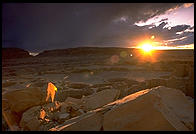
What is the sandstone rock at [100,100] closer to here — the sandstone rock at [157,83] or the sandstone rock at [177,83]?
the sandstone rock at [157,83]

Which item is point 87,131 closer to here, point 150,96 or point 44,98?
point 150,96

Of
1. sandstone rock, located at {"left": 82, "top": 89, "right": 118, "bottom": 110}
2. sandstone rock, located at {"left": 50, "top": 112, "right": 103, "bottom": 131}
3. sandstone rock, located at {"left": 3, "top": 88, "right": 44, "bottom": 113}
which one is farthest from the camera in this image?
sandstone rock, located at {"left": 82, "top": 89, "right": 118, "bottom": 110}

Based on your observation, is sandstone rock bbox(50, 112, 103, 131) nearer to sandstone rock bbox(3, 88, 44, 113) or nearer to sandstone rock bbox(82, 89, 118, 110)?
sandstone rock bbox(82, 89, 118, 110)

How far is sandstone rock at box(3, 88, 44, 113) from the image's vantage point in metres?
4.35

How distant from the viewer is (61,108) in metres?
4.08

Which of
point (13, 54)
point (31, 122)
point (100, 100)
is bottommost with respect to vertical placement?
point (31, 122)

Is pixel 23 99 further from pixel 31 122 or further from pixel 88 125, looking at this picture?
pixel 88 125

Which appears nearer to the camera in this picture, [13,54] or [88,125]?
[88,125]

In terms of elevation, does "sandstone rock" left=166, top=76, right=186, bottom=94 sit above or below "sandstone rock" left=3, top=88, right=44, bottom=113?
above

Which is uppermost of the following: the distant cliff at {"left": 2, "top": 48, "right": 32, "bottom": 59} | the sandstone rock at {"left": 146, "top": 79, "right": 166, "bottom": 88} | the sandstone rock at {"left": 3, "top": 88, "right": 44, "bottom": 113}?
the distant cliff at {"left": 2, "top": 48, "right": 32, "bottom": 59}

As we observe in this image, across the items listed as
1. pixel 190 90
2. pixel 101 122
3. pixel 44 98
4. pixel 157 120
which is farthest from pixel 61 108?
pixel 190 90

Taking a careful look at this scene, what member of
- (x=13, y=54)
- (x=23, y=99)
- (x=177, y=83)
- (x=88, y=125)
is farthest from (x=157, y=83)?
(x=13, y=54)

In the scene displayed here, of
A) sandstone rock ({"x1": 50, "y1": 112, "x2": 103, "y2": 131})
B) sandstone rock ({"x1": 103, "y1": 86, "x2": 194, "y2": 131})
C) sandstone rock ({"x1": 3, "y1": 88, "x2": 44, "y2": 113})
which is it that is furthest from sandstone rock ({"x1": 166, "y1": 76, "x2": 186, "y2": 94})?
sandstone rock ({"x1": 3, "y1": 88, "x2": 44, "y2": 113})

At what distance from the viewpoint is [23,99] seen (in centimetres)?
448
